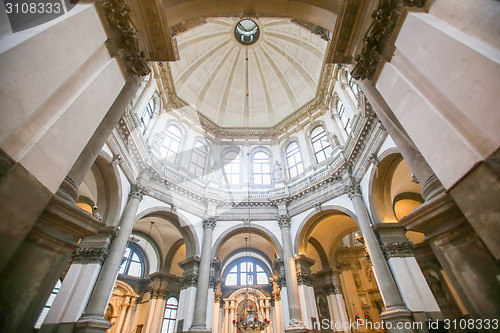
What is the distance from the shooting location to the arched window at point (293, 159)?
1610cm

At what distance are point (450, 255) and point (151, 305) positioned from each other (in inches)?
617

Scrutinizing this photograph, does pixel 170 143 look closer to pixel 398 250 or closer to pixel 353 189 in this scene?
pixel 353 189

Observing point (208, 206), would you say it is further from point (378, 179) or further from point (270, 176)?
point (378, 179)

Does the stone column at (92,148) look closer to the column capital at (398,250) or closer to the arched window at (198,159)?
the column capital at (398,250)

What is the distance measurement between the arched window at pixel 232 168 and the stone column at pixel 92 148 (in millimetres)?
11867

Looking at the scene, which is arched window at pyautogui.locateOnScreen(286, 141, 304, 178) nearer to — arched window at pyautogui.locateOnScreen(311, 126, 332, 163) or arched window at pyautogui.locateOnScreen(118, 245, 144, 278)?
arched window at pyautogui.locateOnScreen(311, 126, 332, 163)

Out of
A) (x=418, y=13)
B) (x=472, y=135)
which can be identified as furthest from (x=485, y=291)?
(x=418, y=13)

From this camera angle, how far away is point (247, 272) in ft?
55.2

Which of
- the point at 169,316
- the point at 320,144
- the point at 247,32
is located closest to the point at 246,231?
the point at 169,316

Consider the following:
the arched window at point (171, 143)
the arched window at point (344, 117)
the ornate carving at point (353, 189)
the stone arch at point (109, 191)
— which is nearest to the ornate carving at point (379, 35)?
the ornate carving at point (353, 189)

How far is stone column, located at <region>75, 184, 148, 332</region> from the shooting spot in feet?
23.2

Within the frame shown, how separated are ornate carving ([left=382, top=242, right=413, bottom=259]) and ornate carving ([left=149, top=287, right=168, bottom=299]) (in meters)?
12.9

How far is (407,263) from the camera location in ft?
27.5

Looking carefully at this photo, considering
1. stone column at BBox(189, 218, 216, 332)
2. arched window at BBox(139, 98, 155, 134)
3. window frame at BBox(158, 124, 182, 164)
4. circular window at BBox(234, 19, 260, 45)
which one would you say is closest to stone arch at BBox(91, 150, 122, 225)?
arched window at BBox(139, 98, 155, 134)
